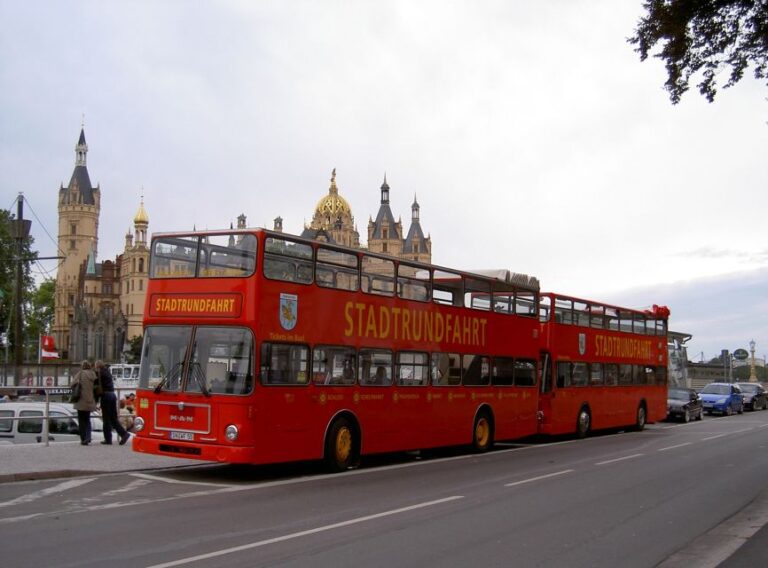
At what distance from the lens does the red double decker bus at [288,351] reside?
1316 centimetres

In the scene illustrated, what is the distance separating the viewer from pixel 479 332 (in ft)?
63.8

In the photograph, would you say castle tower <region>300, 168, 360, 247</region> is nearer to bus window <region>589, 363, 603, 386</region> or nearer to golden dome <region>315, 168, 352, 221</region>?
golden dome <region>315, 168, 352, 221</region>

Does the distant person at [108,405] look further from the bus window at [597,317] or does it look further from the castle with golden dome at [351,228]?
the castle with golden dome at [351,228]

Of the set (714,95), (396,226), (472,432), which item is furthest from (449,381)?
(396,226)

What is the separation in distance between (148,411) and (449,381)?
690 centimetres

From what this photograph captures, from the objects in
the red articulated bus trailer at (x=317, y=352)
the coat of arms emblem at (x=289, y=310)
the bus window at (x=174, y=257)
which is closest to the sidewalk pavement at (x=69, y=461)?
the red articulated bus trailer at (x=317, y=352)

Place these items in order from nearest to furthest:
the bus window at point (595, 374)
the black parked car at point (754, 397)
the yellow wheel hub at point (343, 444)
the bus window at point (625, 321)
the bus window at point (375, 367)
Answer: the yellow wheel hub at point (343, 444), the bus window at point (375, 367), the bus window at point (595, 374), the bus window at point (625, 321), the black parked car at point (754, 397)

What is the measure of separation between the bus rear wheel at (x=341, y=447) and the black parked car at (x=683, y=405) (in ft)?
74.8

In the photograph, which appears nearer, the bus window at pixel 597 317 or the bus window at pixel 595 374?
the bus window at pixel 595 374

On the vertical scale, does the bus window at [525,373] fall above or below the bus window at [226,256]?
below

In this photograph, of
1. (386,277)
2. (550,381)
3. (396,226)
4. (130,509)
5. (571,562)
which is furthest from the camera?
(396,226)

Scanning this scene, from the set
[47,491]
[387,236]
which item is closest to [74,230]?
[387,236]

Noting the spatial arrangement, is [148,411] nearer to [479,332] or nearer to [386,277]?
[386,277]

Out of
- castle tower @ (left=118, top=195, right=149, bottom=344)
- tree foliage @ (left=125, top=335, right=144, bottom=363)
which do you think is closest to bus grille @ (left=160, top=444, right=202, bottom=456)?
tree foliage @ (left=125, top=335, right=144, bottom=363)
